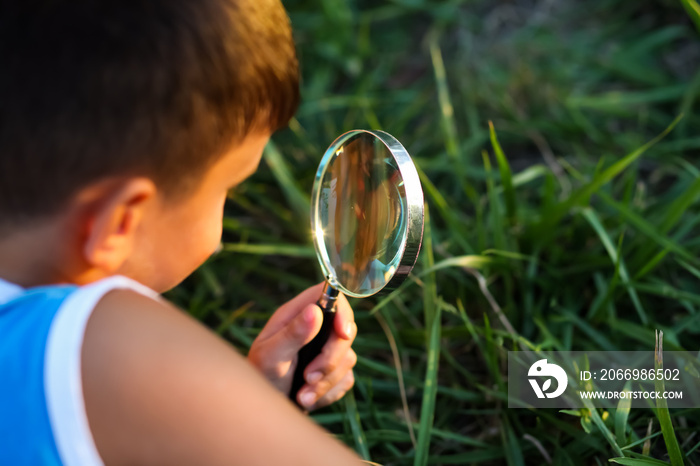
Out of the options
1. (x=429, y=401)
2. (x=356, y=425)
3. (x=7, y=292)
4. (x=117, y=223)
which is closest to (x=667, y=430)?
(x=429, y=401)

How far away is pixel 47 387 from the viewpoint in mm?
789

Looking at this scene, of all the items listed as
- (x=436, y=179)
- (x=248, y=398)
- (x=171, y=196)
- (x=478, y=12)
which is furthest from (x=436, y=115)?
(x=248, y=398)

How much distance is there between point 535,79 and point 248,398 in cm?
184

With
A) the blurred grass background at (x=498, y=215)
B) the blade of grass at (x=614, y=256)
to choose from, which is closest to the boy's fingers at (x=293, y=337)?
the blurred grass background at (x=498, y=215)

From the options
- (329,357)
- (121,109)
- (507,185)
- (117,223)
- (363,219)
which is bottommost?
(329,357)

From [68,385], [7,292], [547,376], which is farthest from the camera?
[547,376]

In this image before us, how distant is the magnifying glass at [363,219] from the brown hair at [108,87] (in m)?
0.30

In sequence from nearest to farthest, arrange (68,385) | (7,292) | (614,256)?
(68,385)
(7,292)
(614,256)

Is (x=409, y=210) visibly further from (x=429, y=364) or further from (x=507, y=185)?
(x=507, y=185)

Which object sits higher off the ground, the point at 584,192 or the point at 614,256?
the point at 584,192

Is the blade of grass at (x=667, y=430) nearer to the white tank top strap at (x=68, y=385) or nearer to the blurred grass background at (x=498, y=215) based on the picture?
the blurred grass background at (x=498, y=215)

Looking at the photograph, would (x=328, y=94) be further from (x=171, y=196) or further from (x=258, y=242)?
(x=171, y=196)

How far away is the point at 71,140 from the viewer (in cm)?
87

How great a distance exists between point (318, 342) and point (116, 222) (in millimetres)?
473
